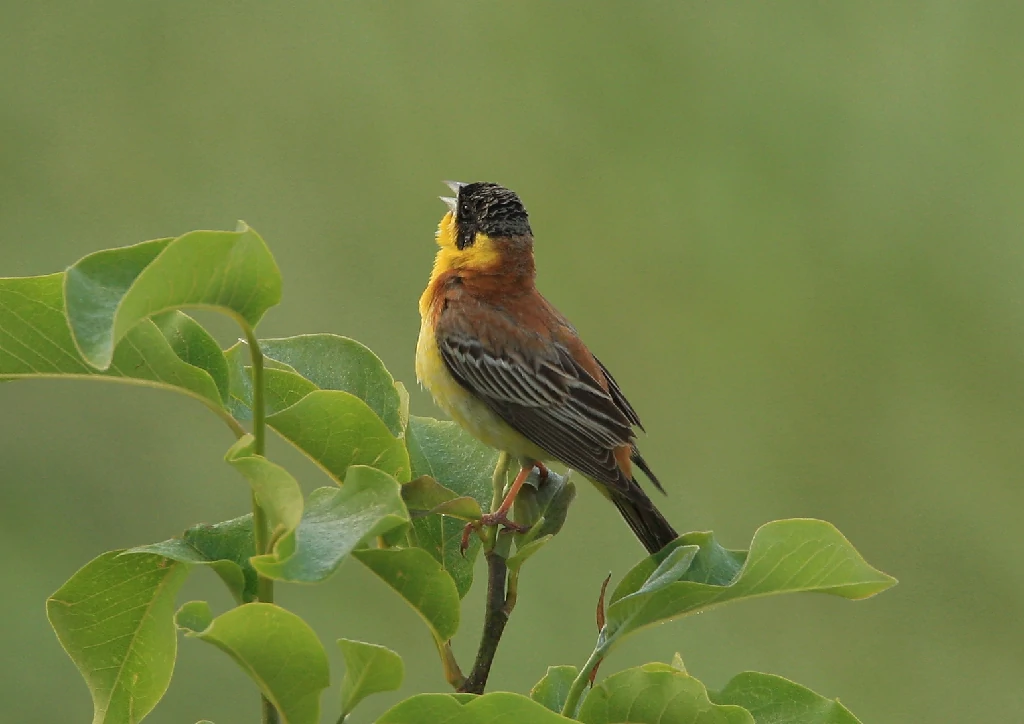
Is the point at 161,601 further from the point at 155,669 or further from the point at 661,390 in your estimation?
the point at 661,390

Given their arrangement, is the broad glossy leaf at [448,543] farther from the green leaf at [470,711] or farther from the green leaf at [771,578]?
the green leaf at [470,711]

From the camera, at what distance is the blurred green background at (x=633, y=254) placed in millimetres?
6168

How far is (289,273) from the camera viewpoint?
661 centimetres

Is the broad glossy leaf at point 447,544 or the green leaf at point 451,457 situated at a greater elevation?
the green leaf at point 451,457

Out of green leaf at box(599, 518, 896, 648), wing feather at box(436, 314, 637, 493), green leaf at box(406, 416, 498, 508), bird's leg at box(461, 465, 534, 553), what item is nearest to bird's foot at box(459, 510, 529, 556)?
bird's leg at box(461, 465, 534, 553)

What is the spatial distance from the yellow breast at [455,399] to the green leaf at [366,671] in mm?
1706

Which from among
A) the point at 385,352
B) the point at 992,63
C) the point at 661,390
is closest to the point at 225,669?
the point at 385,352

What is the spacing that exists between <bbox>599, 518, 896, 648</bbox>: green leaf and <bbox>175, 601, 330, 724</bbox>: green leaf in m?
0.39

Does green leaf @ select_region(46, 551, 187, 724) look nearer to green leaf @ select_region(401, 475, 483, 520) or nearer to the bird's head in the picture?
green leaf @ select_region(401, 475, 483, 520)

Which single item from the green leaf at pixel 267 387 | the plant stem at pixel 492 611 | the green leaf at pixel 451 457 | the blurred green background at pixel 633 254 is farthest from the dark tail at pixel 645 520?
the blurred green background at pixel 633 254

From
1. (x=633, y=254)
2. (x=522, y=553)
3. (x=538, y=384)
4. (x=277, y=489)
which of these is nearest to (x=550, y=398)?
(x=538, y=384)

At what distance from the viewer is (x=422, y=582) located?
1688mm

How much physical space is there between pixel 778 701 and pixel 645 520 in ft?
4.10

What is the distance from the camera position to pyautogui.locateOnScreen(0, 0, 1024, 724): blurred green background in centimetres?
617
